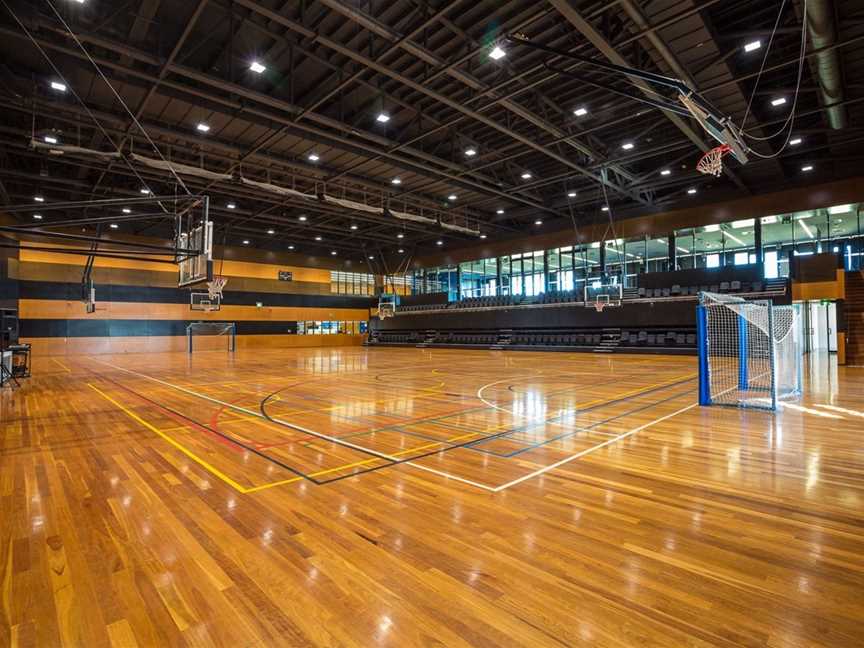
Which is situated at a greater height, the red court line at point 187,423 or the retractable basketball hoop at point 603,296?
the retractable basketball hoop at point 603,296

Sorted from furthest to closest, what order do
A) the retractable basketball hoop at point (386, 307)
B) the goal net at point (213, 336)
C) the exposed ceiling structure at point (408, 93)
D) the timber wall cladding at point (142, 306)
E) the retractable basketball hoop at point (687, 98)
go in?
1. the goal net at point (213, 336)
2. the retractable basketball hoop at point (386, 307)
3. the timber wall cladding at point (142, 306)
4. the exposed ceiling structure at point (408, 93)
5. the retractable basketball hoop at point (687, 98)

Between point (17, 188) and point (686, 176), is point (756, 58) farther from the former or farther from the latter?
point (17, 188)

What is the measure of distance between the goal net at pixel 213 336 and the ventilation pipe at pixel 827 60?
94.5ft

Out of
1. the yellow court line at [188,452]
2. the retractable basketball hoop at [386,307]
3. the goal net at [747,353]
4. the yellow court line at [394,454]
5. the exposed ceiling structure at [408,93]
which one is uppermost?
the exposed ceiling structure at [408,93]

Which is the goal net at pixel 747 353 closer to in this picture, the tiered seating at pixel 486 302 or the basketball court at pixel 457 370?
the basketball court at pixel 457 370

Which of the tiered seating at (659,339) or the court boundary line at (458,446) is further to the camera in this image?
the tiered seating at (659,339)

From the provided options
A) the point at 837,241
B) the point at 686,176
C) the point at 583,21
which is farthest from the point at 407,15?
the point at 837,241

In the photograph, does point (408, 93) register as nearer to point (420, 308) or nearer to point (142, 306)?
point (420, 308)

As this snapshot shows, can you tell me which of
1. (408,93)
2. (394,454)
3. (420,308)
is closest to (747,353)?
(394,454)

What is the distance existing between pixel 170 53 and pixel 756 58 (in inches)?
545

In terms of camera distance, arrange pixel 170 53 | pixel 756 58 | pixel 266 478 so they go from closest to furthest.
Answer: pixel 266 478
pixel 170 53
pixel 756 58

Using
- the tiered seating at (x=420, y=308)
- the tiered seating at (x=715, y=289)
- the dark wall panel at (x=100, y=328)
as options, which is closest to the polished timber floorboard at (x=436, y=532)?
the tiered seating at (x=715, y=289)

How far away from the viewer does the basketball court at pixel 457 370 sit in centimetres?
230

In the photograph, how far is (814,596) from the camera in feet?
7.18
